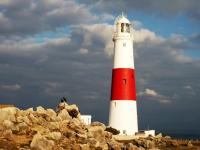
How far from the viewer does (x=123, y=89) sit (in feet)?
195

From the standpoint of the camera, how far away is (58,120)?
48938 mm

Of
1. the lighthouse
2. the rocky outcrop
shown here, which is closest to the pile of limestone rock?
the rocky outcrop

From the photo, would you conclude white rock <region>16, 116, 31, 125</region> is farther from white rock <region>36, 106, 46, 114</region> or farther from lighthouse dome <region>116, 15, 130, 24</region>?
lighthouse dome <region>116, 15, 130, 24</region>

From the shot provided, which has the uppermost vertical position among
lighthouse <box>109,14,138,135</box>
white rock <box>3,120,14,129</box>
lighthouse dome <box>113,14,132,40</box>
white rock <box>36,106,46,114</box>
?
lighthouse dome <box>113,14,132,40</box>

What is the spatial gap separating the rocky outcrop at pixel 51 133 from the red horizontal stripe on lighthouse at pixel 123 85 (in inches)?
258

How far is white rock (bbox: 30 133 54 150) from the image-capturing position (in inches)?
1517

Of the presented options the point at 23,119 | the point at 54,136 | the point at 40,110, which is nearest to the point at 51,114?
the point at 40,110

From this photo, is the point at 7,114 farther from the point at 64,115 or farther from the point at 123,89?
the point at 123,89

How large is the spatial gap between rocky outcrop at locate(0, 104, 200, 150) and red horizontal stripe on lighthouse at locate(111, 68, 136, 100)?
656 centimetres

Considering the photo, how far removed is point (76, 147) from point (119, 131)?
17822 mm

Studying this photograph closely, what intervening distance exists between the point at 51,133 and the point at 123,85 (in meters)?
19.1

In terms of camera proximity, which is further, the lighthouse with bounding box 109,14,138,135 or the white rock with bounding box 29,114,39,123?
the lighthouse with bounding box 109,14,138,135

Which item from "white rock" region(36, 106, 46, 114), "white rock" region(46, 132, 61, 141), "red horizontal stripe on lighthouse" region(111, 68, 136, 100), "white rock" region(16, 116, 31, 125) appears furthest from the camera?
"red horizontal stripe on lighthouse" region(111, 68, 136, 100)

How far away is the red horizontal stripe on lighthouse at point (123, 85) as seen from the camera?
2341 inches
